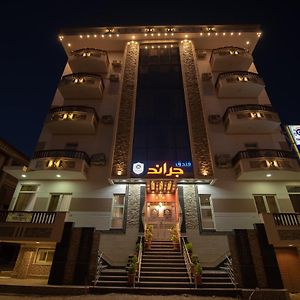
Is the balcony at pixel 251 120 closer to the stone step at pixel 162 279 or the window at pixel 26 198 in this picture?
the stone step at pixel 162 279

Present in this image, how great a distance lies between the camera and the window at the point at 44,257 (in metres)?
12.4

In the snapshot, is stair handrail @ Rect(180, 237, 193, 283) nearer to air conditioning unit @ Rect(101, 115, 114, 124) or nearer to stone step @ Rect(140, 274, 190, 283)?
stone step @ Rect(140, 274, 190, 283)

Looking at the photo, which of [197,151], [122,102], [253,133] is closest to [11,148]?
[122,102]

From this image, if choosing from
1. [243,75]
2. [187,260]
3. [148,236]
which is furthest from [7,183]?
[243,75]

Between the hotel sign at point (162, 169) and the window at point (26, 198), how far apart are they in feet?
23.6

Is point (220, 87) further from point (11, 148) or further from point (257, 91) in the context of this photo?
point (11, 148)

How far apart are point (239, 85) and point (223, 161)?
23.9ft

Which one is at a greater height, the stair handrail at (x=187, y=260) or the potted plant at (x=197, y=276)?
the stair handrail at (x=187, y=260)

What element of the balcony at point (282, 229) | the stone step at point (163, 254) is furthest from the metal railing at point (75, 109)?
the balcony at point (282, 229)

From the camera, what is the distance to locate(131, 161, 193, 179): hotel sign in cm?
1369

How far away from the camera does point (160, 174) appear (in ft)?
44.8

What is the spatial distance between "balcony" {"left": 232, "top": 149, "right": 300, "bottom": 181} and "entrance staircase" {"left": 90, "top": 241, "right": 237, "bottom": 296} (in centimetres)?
651

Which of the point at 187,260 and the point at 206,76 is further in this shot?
the point at 206,76

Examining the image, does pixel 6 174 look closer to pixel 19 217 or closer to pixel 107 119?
pixel 19 217
